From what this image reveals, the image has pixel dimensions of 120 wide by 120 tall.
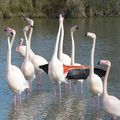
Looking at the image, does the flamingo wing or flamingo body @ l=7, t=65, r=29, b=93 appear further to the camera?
the flamingo wing

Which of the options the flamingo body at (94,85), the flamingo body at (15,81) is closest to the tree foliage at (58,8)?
→ the flamingo body at (15,81)

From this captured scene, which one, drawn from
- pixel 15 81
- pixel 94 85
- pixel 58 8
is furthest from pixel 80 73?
pixel 58 8

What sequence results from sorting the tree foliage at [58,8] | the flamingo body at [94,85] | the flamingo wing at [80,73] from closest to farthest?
the flamingo body at [94,85]
the flamingo wing at [80,73]
the tree foliage at [58,8]

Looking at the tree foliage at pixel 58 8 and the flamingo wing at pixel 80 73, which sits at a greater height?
the flamingo wing at pixel 80 73

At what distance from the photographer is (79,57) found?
17859 mm

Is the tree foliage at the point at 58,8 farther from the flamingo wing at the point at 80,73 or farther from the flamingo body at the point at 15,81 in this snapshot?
the flamingo body at the point at 15,81

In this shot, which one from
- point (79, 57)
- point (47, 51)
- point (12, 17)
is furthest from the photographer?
point (12, 17)

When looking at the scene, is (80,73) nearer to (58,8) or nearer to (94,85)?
(94,85)

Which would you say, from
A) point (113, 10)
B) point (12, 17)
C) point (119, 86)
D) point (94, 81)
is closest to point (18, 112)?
point (94, 81)

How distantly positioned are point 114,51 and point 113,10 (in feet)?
113

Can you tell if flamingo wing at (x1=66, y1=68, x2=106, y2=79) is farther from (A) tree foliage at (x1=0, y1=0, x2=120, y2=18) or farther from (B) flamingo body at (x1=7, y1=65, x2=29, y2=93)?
(A) tree foliage at (x1=0, y1=0, x2=120, y2=18)

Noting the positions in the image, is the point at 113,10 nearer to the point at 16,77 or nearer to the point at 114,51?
the point at 114,51

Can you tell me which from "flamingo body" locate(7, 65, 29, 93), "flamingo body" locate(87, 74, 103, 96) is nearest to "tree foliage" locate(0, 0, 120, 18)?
"flamingo body" locate(7, 65, 29, 93)

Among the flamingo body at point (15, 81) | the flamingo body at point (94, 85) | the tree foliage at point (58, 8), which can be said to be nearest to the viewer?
the flamingo body at point (94, 85)
